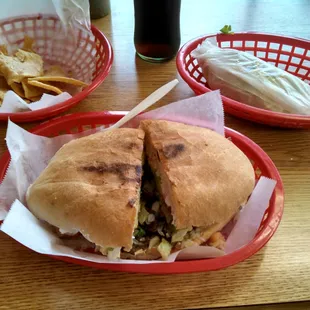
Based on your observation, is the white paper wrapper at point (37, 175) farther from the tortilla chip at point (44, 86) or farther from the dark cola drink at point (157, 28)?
the dark cola drink at point (157, 28)

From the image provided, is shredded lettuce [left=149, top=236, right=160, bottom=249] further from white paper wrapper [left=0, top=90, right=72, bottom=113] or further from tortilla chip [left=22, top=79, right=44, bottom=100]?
tortilla chip [left=22, top=79, right=44, bottom=100]

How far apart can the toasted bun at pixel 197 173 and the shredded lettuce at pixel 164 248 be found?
0.04 m

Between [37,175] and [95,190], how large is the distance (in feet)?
0.72

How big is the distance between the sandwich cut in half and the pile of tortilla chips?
1.18 feet

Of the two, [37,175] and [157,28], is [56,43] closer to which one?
[157,28]

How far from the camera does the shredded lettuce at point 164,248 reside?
696mm

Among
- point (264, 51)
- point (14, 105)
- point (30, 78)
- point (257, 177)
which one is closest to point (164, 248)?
point (257, 177)

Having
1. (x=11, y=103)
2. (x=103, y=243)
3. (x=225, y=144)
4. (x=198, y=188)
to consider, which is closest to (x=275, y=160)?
(x=225, y=144)

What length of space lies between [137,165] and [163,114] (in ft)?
0.70

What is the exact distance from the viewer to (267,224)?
73 centimetres

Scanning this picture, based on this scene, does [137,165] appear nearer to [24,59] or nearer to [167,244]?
[167,244]

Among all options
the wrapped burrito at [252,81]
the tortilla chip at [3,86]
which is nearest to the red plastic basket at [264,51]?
the wrapped burrito at [252,81]

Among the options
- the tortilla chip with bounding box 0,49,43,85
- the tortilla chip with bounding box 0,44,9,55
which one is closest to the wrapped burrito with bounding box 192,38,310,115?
the tortilla chip with bounding box 0,49,43,85

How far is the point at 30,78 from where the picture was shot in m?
1.13
